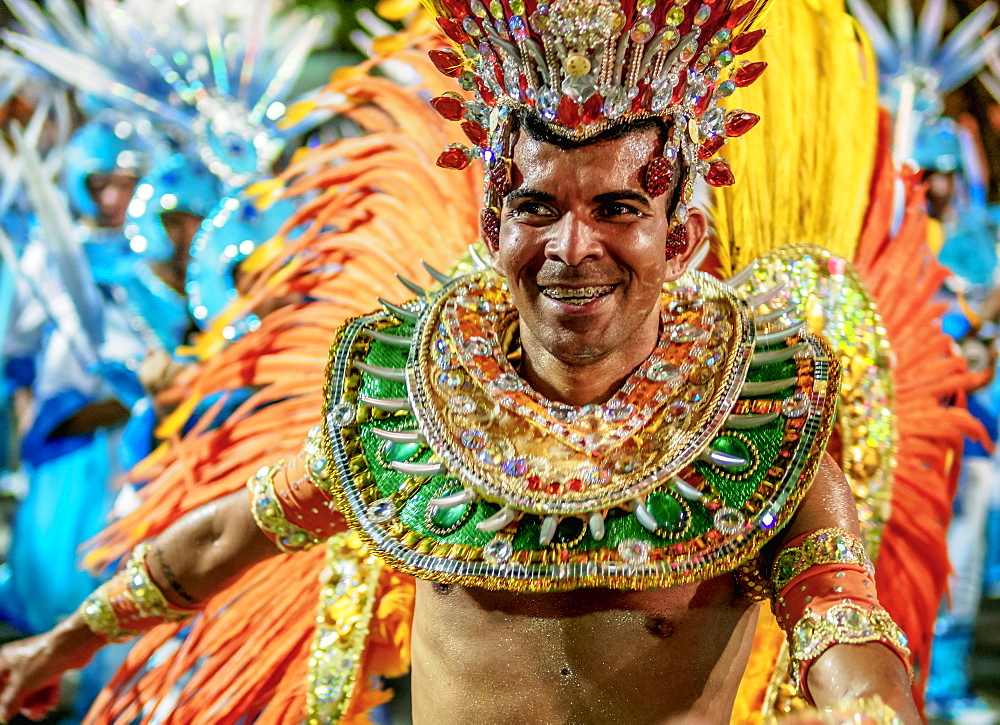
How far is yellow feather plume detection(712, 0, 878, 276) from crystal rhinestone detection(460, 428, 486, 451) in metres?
0.72

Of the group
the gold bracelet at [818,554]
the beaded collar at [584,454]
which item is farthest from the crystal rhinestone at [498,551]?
the gold bracelet at [818,554]

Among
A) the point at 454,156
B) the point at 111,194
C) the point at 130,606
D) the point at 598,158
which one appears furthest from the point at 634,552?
the point at 111,194

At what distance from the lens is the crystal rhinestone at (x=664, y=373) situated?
1425mm

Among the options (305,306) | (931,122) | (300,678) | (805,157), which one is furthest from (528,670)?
(931,122)

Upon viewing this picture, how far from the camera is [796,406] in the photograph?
4.56 feet

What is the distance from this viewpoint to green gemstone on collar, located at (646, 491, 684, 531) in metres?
1.34

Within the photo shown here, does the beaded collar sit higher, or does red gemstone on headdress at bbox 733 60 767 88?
red gemstone on headdress at bbox 733 60 767 88

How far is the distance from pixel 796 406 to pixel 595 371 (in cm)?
27

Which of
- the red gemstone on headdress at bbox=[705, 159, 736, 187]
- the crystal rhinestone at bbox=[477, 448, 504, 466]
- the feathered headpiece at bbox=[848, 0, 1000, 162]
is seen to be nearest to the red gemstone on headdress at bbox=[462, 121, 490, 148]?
the red gemstone on headdress at bbox=[705, 159, 736, 187]

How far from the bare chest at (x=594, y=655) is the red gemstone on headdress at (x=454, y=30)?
76cm

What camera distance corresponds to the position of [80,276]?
3.45 m

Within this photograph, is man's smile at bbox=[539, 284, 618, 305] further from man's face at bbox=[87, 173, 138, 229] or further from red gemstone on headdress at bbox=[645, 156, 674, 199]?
man's face at bbox=[87, 173, 138, 229]

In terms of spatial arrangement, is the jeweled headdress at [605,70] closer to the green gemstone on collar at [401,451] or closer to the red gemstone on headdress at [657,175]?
the red gemstone on headdress at [657,175]

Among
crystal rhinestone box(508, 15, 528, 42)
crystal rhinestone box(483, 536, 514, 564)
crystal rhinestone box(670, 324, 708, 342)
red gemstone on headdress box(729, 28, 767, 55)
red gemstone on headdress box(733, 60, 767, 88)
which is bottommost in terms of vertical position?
crystal rhinestone box(483, 536, 514, 564)
